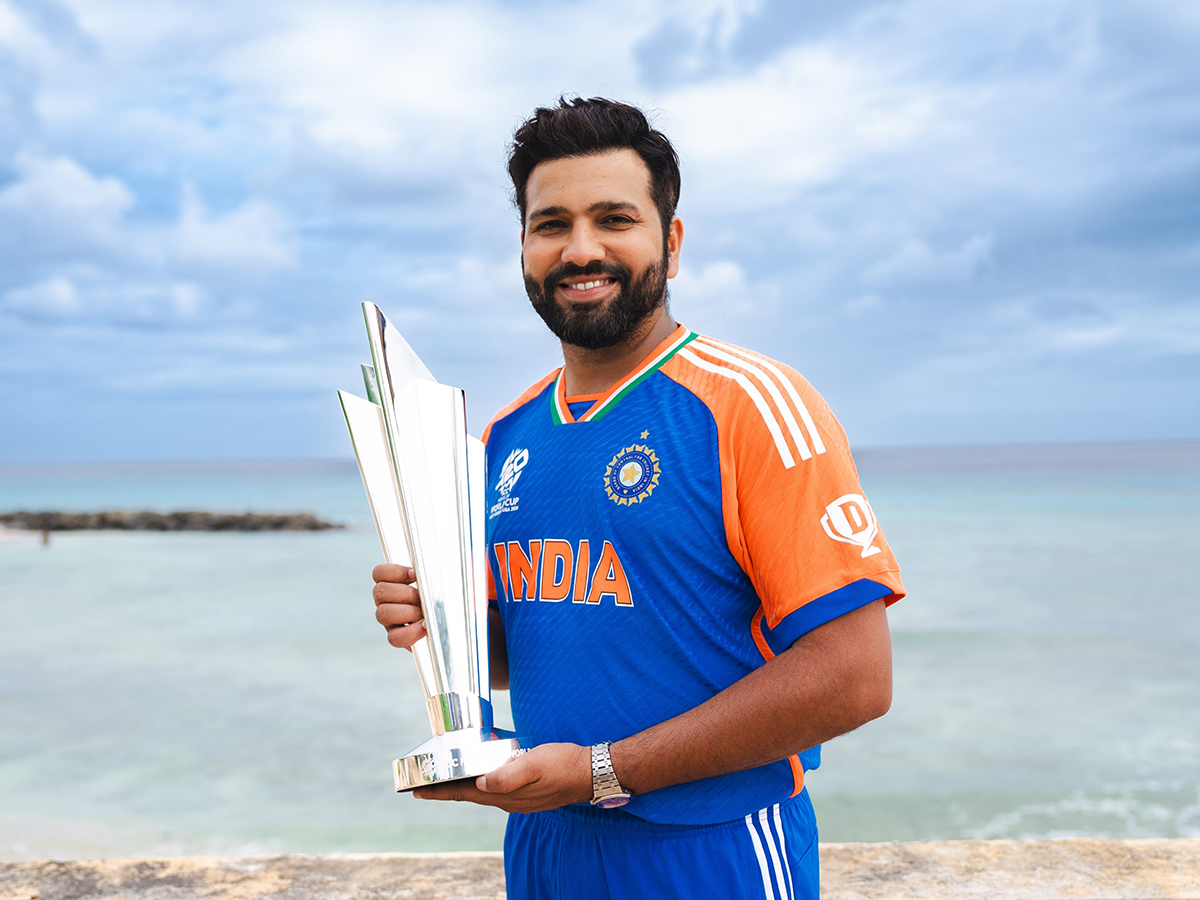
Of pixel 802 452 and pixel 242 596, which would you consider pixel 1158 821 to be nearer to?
pixel 802 452

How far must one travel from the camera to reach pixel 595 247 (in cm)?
164

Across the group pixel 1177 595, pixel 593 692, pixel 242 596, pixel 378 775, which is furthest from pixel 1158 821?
pixel 242 596

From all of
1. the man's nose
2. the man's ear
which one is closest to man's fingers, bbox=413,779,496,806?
the man's nose

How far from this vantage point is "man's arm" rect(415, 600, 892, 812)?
131 cm

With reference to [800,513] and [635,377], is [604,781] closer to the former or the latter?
[800,513]

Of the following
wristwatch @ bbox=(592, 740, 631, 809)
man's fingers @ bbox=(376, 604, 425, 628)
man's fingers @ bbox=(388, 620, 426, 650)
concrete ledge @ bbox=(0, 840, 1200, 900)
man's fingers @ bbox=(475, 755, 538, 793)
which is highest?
man's fingers @ bbox=(376, 604, 425, 628)

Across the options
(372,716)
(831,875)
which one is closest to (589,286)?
(831,875)

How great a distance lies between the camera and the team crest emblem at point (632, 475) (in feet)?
5.06

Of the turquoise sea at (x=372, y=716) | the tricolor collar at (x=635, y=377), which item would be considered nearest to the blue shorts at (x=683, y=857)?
the tricolor collar at (x=635, y=377)

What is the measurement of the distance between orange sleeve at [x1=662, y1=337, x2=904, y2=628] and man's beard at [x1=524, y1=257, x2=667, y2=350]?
0.83ft

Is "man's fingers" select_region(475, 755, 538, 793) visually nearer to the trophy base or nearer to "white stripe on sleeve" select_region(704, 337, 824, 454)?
the trophy base

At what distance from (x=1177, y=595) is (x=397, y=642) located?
17.2 meters

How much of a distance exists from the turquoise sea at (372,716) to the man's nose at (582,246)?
5497mm

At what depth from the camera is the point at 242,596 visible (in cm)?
1702
